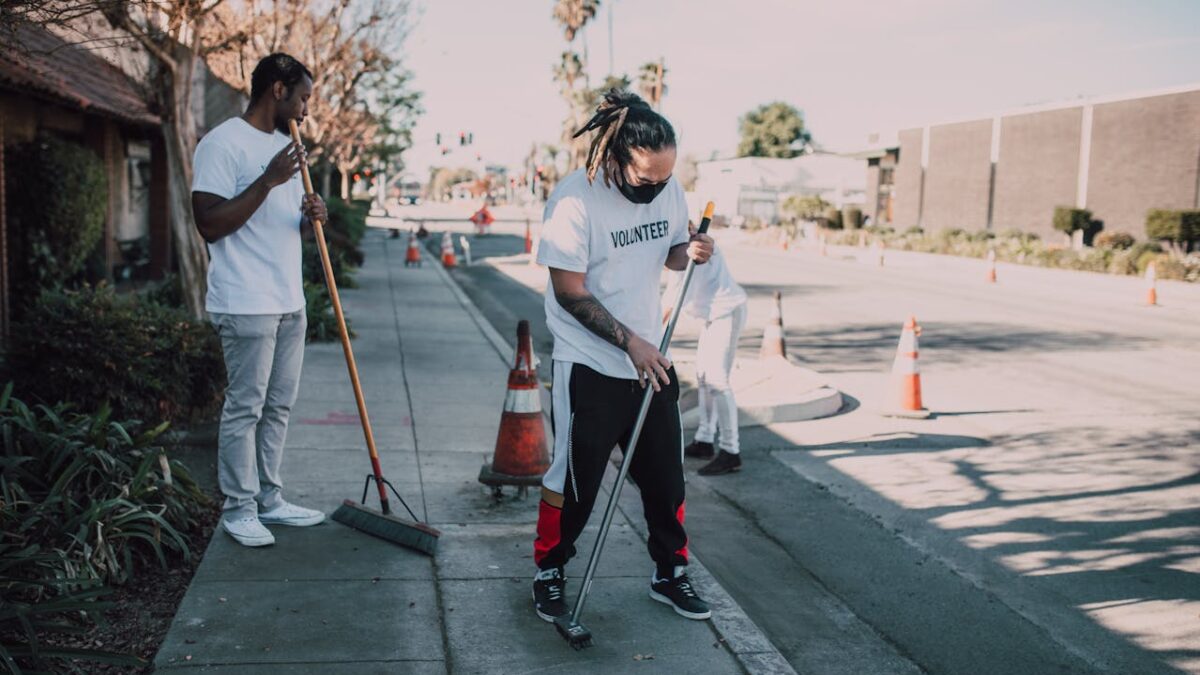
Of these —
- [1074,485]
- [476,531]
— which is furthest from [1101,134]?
[476,531]

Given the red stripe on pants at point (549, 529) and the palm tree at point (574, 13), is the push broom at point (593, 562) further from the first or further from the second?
the palm tree at point (574, 13)

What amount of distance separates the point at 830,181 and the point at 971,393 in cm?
6590

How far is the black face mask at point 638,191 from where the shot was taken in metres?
3.95

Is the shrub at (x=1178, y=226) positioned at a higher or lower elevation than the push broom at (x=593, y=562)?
higher

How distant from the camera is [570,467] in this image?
160 inches

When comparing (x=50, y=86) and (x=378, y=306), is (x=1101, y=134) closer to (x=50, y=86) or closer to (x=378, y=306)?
(x=378, y=306)

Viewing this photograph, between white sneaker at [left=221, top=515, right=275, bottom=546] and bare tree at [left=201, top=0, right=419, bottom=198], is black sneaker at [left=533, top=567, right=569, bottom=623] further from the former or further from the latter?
bare tree at [left=201, top=0, right=419, bottom=198]

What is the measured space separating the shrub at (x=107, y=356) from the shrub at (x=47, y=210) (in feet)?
16.1

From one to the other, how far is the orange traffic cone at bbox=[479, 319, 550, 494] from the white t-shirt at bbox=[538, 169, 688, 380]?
1587 millimetres

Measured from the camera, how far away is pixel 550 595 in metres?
4.14

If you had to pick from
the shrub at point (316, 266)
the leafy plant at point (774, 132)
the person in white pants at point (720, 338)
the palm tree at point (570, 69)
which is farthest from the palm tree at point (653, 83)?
the leafy plant at point (774, 132)

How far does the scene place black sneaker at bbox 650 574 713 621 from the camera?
4195 millimetres

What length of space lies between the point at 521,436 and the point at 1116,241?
100 ft

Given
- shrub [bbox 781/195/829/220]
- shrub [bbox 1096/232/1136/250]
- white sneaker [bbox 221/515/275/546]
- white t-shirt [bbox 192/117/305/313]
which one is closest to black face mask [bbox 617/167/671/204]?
white t-shirt [bbox 192/117/305/313]
